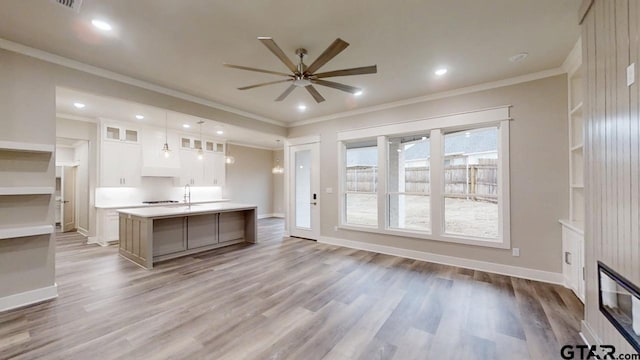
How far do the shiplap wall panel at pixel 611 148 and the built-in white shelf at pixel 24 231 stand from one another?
5.31m

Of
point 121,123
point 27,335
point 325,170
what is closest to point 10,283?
point 27,335

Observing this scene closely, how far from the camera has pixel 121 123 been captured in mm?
6094

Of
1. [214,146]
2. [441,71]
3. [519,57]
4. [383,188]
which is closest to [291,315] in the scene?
[383,188]

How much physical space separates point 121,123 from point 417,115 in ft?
21.9

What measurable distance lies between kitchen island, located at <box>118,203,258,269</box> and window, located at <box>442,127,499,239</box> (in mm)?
4117

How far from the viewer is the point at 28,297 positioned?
2928 millimetres

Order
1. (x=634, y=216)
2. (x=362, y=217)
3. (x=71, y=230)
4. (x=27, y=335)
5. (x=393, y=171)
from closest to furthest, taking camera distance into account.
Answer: (x=634, y=216) → (x=27, y=335) → (x=393, y=171) → (x=362, y=217) → (x=71, y=230)

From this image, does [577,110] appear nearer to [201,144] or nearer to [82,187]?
[201,144]

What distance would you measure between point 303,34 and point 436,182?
3295 millimetres

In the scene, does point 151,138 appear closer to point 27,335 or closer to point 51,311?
point 51,311

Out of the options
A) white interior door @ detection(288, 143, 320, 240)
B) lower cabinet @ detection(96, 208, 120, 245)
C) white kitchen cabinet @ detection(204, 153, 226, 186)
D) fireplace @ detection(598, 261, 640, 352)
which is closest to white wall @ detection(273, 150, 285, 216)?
white kitchen cabinet @ detection(204, 153, 226, 186)

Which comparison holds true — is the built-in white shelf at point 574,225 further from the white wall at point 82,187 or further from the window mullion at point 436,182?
the white wall at point 82,187

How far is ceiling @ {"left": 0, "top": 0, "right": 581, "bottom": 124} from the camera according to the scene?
2.34m

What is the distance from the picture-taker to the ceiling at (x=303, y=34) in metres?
2.34
